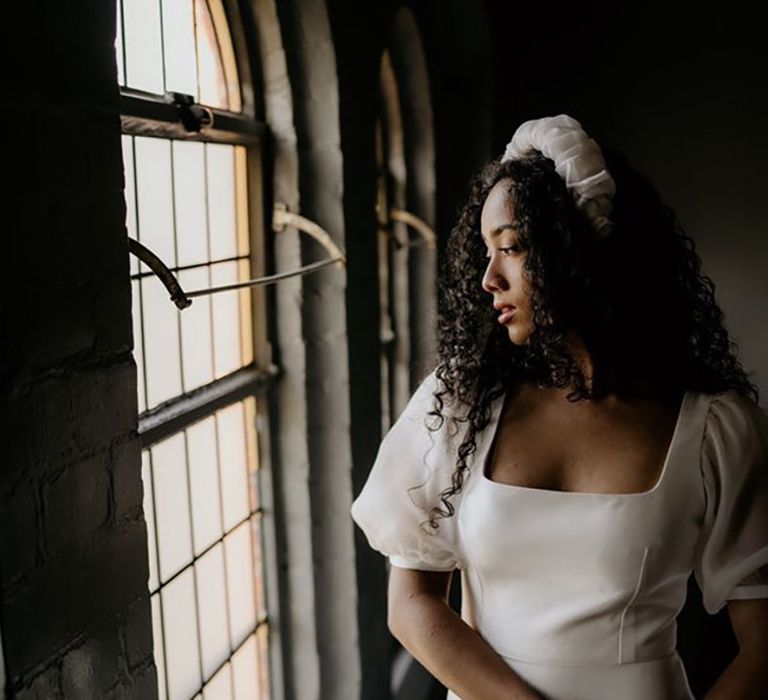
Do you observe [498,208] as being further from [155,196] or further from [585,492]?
[155,196]

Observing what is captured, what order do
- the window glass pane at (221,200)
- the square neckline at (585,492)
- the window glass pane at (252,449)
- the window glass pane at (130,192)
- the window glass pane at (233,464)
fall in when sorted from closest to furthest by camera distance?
1. the square neckline at (585,492)
2. the window glass pane at (130,192)
3. the window glass pane at (221,200)
4. the window glass pane at (233,464)
5. the window glass pane at (252,449)

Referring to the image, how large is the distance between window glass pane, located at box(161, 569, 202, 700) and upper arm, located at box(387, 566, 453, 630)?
1.72ft

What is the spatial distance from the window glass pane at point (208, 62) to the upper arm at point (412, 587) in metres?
1.03

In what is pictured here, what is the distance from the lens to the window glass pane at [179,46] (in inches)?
67.3

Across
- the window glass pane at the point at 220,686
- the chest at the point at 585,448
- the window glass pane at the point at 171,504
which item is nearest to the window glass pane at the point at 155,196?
the window glass pane at the point at 171,504

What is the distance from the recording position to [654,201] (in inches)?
55.6

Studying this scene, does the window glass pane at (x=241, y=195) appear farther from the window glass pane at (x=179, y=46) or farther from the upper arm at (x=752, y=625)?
the upper arm at (x=752, y=625)

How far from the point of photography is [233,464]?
2.12 m

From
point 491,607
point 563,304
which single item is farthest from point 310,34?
point 491,607

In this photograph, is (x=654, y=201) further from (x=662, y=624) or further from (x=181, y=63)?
(x=181, y=63)

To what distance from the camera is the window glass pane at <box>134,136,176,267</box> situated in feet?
5.29

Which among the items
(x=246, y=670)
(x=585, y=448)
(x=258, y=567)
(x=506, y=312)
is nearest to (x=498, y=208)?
(x=506, y=312)

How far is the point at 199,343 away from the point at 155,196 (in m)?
0.34

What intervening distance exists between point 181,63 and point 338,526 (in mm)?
1183
